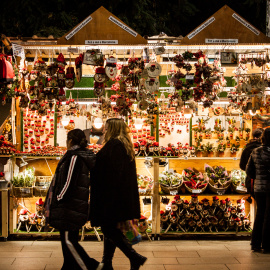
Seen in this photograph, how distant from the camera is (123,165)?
4.59 m

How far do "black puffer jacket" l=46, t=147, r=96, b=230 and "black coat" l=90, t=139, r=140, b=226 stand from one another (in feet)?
0.35

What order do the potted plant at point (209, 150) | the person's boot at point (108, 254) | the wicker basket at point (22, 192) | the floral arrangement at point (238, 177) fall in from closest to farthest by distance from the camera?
the person's boot at point (108, 254) → the wicker basket at point (22, 192) → the floral arrangement at point (238, 177) → the potted plant at point (209, 150)

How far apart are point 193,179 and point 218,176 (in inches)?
16.8

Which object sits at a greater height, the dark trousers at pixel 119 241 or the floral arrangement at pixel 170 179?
the floral arrangement at pixel 170 179

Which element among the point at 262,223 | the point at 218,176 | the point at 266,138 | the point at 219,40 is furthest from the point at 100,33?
the point at 262,223

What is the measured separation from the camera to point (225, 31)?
21.0ft

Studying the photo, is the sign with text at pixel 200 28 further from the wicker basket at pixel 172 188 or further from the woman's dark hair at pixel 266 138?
the wicker basket at pixel 172 188

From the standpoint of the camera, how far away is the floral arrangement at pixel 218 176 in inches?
272

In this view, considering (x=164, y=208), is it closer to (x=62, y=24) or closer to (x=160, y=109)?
(x=160, y=109)

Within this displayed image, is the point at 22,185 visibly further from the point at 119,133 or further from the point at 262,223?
the point at 262,223

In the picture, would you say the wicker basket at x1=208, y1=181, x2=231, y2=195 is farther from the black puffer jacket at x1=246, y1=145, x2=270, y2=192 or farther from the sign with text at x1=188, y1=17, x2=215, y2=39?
the sign with text at x1=188, y1=17, x2=215, y2=39

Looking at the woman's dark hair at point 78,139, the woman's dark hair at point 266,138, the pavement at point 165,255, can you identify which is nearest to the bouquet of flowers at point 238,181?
the pavement at point 165,255

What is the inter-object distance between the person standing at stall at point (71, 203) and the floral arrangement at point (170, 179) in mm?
2453

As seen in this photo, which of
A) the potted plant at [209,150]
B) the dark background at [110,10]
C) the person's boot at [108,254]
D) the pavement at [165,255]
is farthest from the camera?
the dark background at [110,10]
